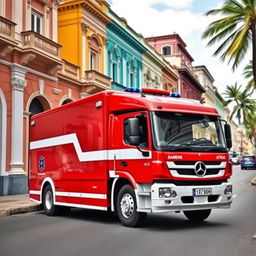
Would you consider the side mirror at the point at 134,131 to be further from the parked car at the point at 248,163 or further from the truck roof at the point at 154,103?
the parked car at the point at 248,163

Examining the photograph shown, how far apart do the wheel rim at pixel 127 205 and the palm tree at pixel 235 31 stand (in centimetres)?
1314

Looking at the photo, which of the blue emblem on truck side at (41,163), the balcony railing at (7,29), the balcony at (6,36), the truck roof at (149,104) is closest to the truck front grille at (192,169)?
the truck roof at (149,104)

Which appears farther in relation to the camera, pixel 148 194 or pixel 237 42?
pixel 237 42

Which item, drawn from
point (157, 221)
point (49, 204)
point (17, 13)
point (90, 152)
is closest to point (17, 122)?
point (17, 13)

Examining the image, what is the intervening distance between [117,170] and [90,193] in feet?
4.01

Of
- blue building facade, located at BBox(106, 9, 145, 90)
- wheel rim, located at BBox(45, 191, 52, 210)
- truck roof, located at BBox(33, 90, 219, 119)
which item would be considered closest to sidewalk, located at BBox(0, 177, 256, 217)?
wheel rim, located at BBox(45, 191, 52, 210)

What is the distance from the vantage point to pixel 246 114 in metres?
69.9

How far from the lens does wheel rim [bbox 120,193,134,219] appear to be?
9953mm

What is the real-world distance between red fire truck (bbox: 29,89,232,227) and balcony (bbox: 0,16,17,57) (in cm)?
727

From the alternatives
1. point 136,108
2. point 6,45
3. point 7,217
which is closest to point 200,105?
point 136,108

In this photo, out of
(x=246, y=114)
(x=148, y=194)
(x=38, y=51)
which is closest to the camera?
(x=148, y=194)

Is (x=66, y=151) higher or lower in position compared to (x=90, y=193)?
higher

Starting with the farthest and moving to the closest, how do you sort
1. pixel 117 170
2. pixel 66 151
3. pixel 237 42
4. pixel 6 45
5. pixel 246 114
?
pixel 246 114
pixel 237 42
pixel 6 45
pixel 66 151
pixel 117 170

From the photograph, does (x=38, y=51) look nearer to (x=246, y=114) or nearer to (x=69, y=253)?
(x=69, y=253)
